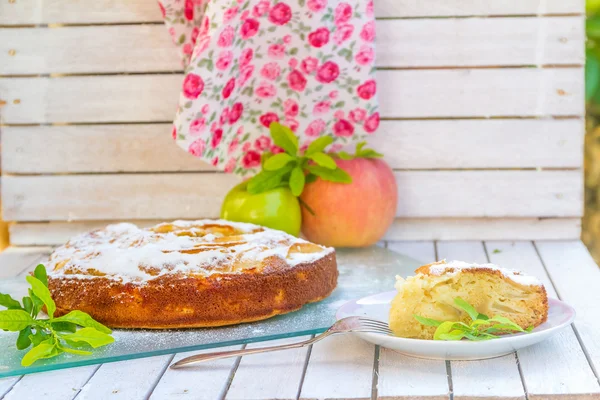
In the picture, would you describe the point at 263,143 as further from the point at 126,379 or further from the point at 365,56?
the point at 126,379

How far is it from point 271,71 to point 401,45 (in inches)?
10.8

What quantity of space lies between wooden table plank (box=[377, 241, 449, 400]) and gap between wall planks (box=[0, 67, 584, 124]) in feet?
2.62

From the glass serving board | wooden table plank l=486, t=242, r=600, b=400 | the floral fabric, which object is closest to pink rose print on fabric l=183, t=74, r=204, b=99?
the floral fabric

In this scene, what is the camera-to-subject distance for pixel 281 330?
3.67 ft

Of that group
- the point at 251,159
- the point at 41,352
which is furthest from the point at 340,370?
the point at 251,159

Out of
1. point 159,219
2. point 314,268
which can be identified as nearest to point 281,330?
point 314,268

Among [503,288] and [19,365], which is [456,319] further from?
[19,365]

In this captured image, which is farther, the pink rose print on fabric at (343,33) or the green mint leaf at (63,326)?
the pink rose print on fabric at (343,33)

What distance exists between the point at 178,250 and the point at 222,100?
463mm

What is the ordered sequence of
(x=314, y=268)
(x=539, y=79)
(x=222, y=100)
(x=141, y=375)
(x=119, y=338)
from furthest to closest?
(x=539, y=79)
(x=222, y=100)
(x=314, y=268)
(x=119, y=338)
(x=141, y=375)

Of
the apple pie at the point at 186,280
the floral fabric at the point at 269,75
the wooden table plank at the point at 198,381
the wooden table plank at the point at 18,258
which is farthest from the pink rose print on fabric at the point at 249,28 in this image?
the wooden table plank at the point at 198,381

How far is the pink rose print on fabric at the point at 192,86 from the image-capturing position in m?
1.48

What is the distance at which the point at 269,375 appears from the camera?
3.22 feet

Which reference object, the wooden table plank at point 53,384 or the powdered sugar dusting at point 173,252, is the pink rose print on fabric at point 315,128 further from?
the wooden table plank at point 53,384
